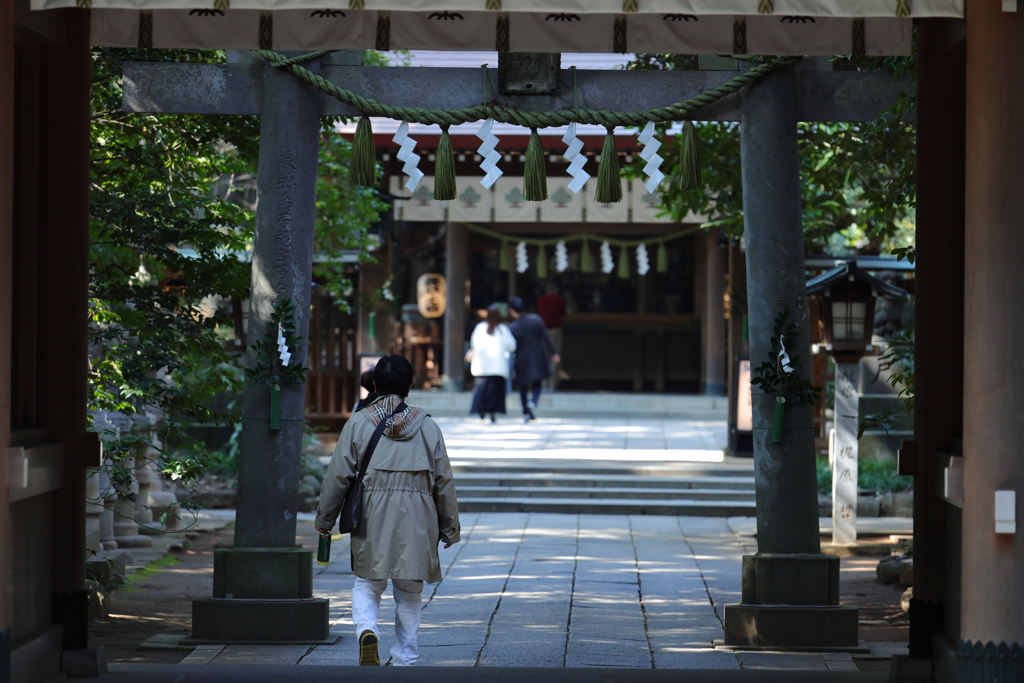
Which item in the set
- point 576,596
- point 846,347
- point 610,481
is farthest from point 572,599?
point 610,481

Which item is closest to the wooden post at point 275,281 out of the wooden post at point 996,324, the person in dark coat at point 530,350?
the wooden post at point 996,324

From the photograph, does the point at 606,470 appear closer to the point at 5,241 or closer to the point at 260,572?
the point at 260,572

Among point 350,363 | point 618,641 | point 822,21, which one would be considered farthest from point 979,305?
point 350,363

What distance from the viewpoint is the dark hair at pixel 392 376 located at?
5.39 meters

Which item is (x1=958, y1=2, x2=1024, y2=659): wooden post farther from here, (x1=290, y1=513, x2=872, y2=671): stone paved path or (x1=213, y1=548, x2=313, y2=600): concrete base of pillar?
(x1=213, y1=548, x2=313, y2=600): concrete base of pillar

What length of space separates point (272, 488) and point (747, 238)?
3056 millimetres

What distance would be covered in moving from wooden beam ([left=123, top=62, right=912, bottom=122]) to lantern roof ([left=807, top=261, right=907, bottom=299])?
12.4 ft

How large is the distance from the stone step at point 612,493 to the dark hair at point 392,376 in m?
6.74

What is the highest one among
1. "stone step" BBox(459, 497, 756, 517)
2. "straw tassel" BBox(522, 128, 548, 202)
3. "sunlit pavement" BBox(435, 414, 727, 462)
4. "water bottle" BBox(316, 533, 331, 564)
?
"straw tassel" BBox(522, 128, 548, 202)

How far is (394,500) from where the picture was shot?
5.30m

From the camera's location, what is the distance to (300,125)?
653 cm

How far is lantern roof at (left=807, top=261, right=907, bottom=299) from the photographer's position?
1035 centimetres

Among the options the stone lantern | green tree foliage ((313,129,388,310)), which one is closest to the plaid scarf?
the stone lantern

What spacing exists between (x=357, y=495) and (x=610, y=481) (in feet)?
24.1
